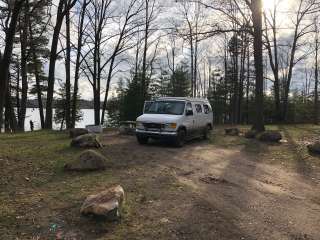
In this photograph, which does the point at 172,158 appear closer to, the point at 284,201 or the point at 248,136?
the point at 284,201

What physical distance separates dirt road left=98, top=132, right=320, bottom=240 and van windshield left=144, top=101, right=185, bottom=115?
2.65 meters

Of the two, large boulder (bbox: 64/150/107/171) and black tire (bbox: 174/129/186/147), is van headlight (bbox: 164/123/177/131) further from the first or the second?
large boulder (bbox: 64/150/107/171)

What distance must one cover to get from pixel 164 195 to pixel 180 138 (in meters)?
8.36

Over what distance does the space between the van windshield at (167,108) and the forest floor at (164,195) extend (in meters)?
2.71

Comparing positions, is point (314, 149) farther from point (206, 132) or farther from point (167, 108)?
point (167, 108)

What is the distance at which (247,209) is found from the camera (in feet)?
27.2

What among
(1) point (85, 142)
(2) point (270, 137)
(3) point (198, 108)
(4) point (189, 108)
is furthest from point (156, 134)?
(2) point (270, 137)

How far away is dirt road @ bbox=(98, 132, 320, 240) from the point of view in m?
7.09

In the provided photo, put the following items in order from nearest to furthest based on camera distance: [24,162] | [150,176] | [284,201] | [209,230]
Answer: [209,230], [284,201], [150,176], [24,162]

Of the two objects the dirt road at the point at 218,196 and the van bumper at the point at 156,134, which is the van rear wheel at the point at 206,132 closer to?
the van bumper at the point at 156,134

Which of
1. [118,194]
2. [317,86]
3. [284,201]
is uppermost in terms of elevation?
[317,86]

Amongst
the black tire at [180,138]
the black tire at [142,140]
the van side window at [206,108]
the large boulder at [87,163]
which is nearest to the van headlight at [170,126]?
the black tire at [180,138]

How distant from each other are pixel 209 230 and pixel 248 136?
1548 cm

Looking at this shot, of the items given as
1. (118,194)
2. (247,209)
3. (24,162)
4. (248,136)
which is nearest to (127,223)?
(118,194)
